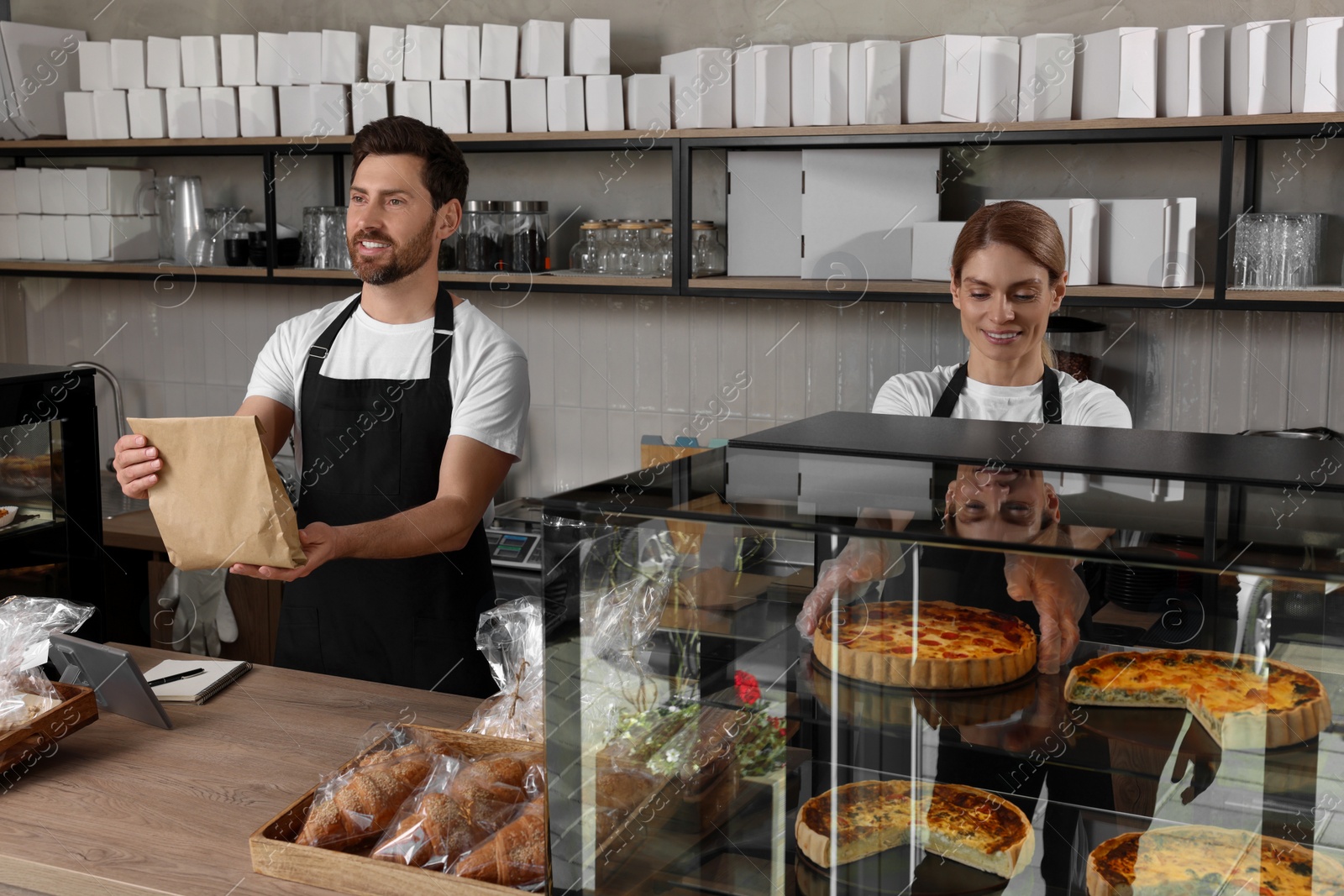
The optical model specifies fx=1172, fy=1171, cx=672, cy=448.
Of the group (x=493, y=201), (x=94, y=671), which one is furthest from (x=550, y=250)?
(x=94, y=671)

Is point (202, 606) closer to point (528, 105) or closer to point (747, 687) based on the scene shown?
point (528, 105)

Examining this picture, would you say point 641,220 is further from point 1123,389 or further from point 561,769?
point 561,769

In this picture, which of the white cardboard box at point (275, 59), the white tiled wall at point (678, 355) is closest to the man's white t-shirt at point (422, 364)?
the white tiled wall at point (678, 355)

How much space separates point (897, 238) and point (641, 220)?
0.71 metres

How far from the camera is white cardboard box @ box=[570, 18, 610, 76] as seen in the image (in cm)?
292

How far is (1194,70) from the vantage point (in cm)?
238

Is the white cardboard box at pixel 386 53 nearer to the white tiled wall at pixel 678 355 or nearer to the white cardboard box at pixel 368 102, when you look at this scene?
the white cardboard box at pixel 368 102

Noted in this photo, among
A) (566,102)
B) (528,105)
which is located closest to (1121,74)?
(566,102)

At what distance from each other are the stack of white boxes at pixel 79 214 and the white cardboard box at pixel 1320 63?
121 inches

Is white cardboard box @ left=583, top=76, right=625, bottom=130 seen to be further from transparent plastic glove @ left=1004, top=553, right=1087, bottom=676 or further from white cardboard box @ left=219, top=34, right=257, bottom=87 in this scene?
transparent plastic glove @ left=1004, top=553, right=1087, bottom=676

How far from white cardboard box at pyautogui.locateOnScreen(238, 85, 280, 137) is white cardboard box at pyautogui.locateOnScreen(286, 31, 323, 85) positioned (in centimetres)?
8

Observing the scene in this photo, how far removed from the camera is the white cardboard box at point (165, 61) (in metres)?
3.35

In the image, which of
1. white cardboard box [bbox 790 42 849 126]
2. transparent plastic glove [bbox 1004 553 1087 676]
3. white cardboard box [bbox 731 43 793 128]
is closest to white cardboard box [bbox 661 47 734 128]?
white cardboard box [bbox 731 43 793 128]

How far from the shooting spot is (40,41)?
357 cm
